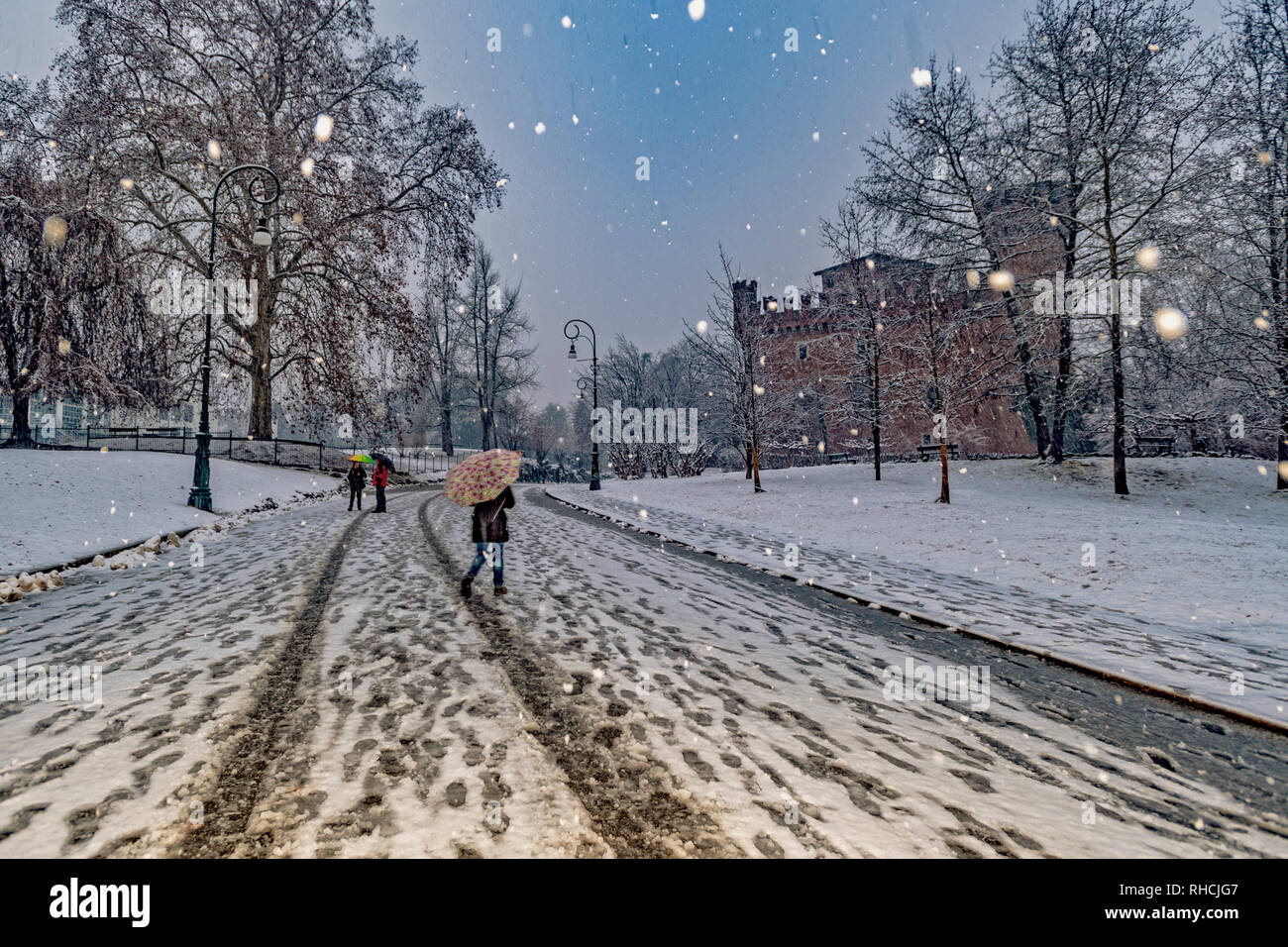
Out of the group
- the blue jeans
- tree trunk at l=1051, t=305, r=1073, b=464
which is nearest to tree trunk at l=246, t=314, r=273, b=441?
the blue jeans

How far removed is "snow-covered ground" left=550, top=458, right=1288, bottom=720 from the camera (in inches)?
195

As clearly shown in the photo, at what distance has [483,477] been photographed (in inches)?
221

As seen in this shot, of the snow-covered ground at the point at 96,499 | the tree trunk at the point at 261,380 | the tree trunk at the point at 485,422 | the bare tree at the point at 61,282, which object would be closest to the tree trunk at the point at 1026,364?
the snow-covered ground at the point at 96,499

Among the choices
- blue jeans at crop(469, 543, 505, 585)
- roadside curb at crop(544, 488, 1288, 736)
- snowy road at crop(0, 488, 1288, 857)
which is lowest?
roadside curb at crop(544, 488, 1288, 736)

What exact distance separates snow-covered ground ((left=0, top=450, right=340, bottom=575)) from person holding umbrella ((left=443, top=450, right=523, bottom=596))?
571 cm

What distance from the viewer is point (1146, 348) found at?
14.6 metres

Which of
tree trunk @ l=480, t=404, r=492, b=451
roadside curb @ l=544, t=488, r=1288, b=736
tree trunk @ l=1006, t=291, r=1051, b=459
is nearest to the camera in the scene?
roadside curb @ l=544, t=488, r=1288, b=736

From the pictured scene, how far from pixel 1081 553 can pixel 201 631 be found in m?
12.2

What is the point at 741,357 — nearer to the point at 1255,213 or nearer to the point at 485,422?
the point at 1255,213

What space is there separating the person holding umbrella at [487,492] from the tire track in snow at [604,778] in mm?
1923

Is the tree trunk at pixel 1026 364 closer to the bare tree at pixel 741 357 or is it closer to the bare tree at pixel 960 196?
the bare tree at pixel 960 196

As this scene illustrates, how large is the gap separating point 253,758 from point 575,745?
1.54 m

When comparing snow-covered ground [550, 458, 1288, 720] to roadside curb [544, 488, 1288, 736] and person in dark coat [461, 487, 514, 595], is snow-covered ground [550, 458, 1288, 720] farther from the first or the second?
person in dark coat [461, 487, 514, 595]

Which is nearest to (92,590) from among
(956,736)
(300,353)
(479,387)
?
(956,736)
